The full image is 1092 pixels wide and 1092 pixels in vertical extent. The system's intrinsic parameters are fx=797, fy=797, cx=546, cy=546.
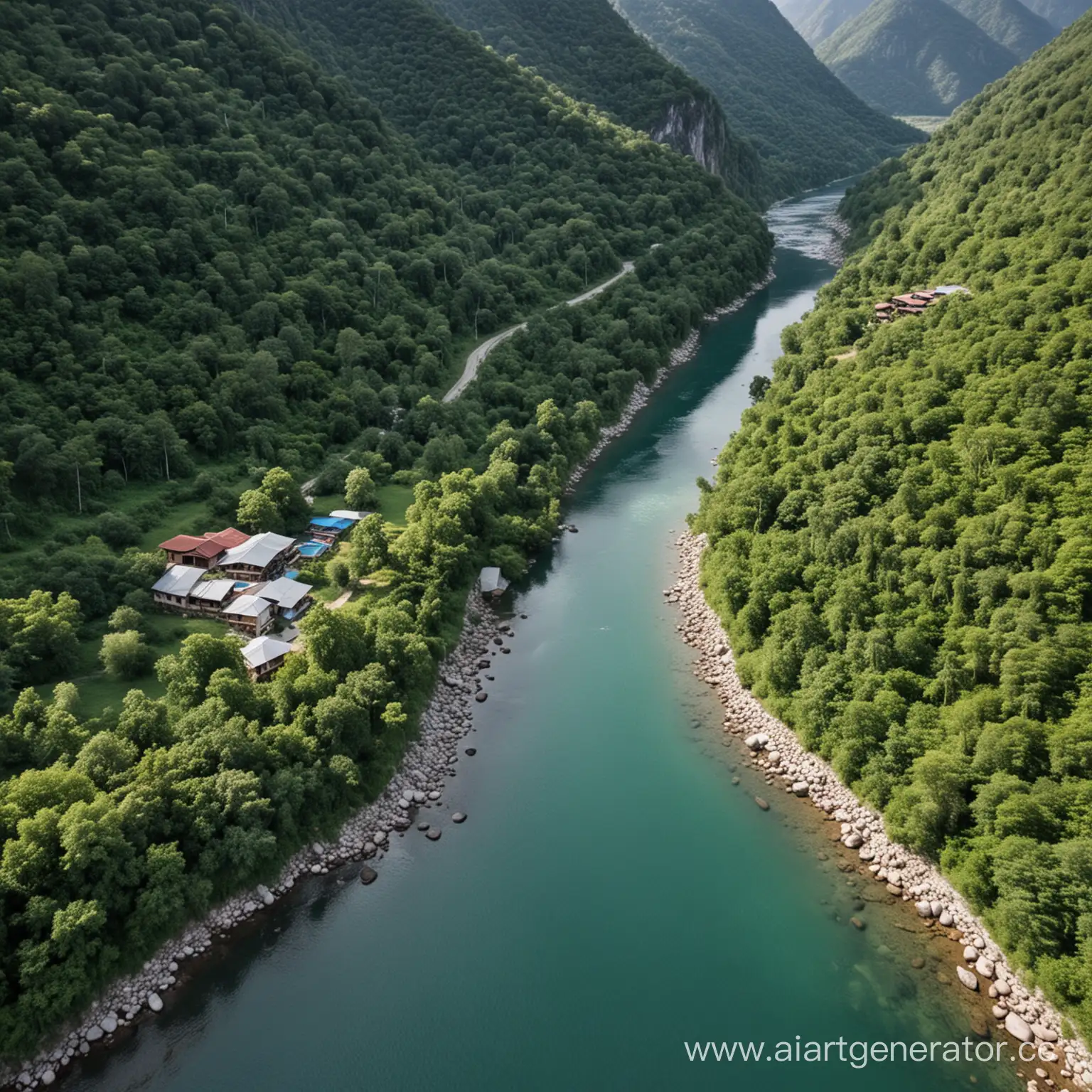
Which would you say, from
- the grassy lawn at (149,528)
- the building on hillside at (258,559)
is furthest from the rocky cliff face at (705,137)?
the building on hillside at (258,559)

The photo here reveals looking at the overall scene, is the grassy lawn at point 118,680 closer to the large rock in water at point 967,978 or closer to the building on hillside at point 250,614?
the building on hillside at point 250,614

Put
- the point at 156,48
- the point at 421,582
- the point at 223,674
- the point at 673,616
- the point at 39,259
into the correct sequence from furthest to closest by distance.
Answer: the point at 156,48 < the point at 39,259 < the point at 673,616 < the point at 421,582 < the point at 223,674

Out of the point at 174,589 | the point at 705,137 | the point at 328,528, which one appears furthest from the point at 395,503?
the point at 705,137

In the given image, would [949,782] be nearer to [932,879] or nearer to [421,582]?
[932,879]

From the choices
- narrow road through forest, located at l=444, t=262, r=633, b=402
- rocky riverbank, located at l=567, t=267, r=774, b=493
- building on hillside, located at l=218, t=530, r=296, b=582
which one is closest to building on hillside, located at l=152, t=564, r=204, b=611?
building on hillside, located at l=218, t=530, r=296, b=582

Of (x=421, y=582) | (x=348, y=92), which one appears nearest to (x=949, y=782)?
(x=421, y=582)

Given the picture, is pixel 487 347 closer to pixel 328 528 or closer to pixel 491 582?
pixel 328 528
